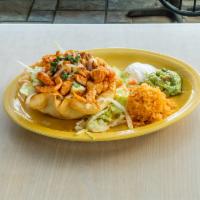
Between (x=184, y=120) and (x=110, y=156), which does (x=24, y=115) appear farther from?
(x=184, y=120)

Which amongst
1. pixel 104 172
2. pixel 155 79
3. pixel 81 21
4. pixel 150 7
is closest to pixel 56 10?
pixel 81 21

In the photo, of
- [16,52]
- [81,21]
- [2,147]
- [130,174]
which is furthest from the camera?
[81,21]

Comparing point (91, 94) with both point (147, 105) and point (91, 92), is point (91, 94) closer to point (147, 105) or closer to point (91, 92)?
point (91, 92)

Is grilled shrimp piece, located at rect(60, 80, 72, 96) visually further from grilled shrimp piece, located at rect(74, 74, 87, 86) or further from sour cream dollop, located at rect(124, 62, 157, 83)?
→ sour cream dollop, located at rect(124, 62, 157, 83)

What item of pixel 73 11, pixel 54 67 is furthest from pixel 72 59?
pixel 73 11

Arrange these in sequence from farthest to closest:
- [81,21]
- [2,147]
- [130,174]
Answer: [81,21], [2,147], [130,174]

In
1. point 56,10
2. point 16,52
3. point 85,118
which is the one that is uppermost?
point 85,118

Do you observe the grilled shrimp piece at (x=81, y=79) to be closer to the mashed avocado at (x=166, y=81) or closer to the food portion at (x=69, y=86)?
the food portion at (x=69, y=86)

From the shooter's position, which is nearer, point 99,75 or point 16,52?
point 99,75
